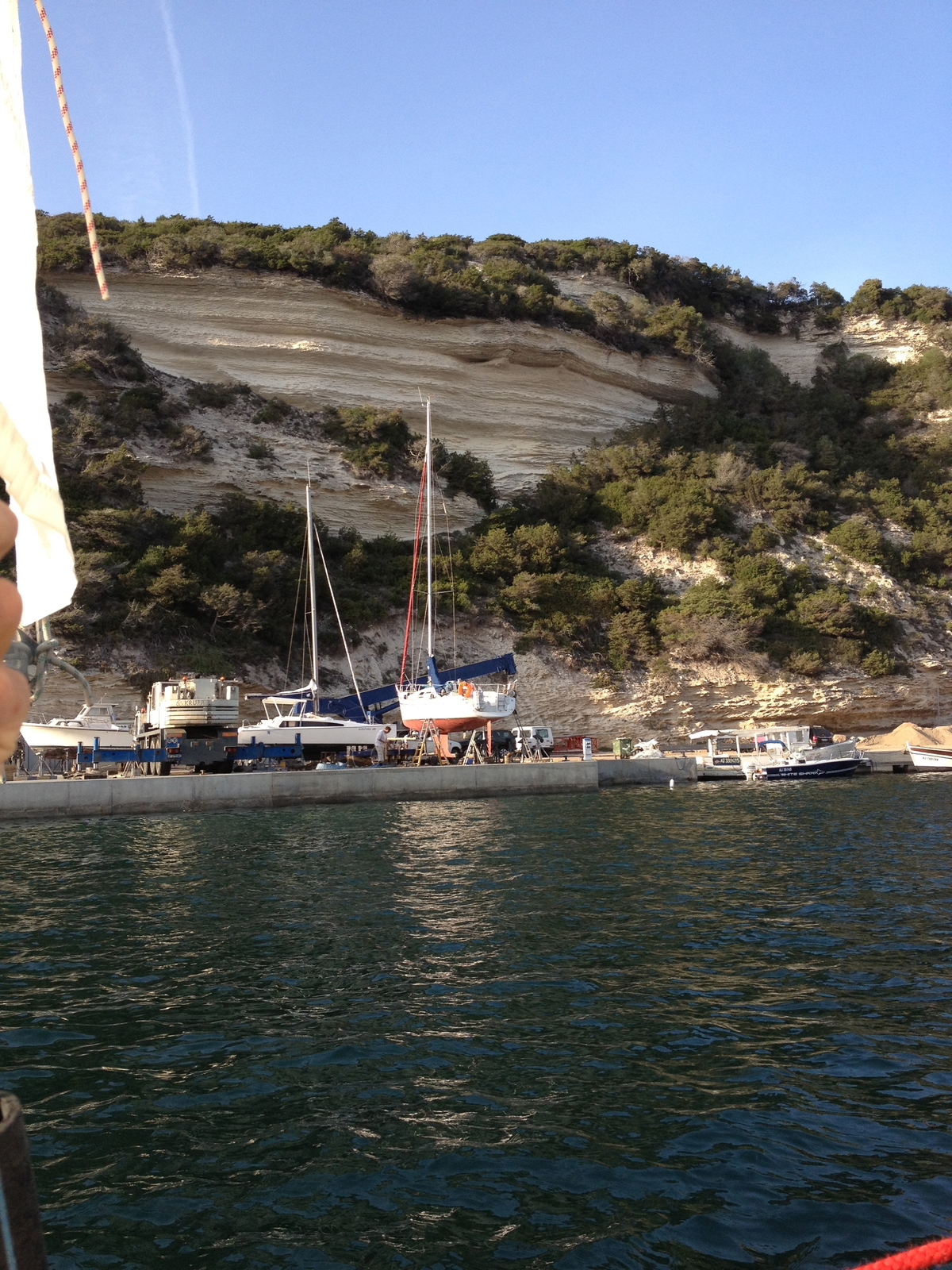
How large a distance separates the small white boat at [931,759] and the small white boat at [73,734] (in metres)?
30.3

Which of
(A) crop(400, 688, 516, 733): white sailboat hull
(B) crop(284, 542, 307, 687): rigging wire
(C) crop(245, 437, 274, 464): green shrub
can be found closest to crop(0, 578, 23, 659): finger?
(A) crop(400, 688, 516, 733): white sailboat hull

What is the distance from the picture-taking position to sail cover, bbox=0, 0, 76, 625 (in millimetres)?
1842

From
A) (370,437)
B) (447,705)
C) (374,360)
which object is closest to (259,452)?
(370,437)

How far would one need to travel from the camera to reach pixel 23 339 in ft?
6.17

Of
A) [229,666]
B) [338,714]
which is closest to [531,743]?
[338,714]

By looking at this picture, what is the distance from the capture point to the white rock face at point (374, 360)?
4628cm

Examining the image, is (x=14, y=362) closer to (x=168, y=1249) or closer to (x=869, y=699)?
(x=168, y=1249)

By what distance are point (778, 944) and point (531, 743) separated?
2547cm

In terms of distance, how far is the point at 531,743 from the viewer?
115 ft

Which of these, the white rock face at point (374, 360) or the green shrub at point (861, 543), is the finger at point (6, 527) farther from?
the green shrub at point (861, 543)

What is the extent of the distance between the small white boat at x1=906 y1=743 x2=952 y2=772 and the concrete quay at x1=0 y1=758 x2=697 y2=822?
13142 millimetres

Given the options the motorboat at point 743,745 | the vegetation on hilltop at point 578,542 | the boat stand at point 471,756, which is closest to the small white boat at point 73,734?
the vegetation on hilltop at point 578,542

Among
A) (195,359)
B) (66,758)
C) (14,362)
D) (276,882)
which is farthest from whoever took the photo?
(195,359)

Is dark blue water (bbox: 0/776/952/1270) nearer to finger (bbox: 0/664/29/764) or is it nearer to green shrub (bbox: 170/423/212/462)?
finger (bbox: 0/664/29/764)
